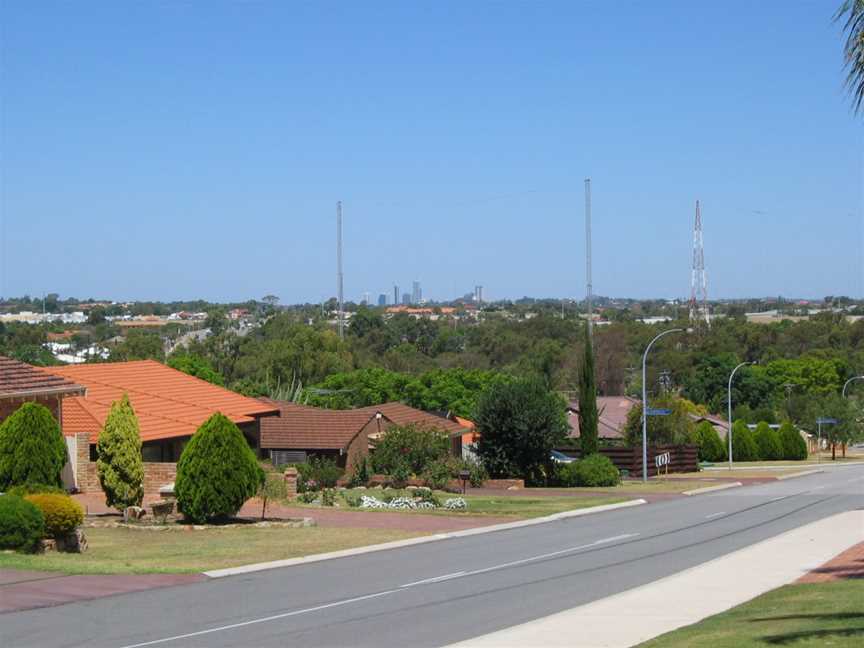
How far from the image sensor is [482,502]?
38750mm

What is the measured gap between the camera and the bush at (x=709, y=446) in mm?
78750

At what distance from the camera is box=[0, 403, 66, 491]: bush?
81.0ft

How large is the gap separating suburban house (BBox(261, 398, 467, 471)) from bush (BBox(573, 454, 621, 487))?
7112 mm

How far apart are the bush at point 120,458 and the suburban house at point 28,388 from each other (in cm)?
459

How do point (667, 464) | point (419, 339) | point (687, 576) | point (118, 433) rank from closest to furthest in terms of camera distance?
point (687, 576) → point (118, 433) → point (667, 464) → point (419, 339)

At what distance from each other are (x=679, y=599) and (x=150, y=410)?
24.4m

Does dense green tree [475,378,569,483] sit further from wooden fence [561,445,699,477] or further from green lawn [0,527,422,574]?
green lawn [0,527,422,574]

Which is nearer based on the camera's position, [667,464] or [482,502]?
[482,502]

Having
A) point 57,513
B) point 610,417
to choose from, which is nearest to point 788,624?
point 57,513

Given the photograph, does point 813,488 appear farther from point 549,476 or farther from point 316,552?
point 316,552

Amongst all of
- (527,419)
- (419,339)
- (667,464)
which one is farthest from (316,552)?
(419,339)

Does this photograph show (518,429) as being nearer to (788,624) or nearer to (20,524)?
(20,524)

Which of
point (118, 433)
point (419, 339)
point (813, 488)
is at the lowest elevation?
point (813, 488)

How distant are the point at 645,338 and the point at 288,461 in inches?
4088
